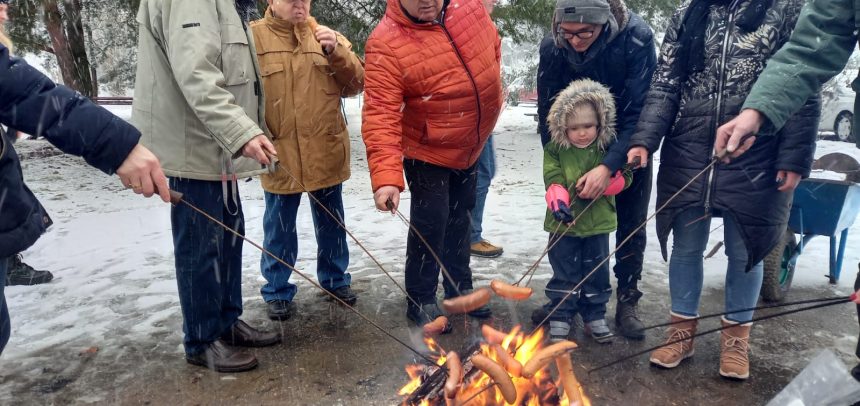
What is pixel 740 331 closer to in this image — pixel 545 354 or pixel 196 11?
pixel 545 354

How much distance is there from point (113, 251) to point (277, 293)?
2256 millimetres

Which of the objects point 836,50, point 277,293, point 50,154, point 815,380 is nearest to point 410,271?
point 277,293

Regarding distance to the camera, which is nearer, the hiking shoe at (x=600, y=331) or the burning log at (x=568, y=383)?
the burning log at (x=568, y=383)

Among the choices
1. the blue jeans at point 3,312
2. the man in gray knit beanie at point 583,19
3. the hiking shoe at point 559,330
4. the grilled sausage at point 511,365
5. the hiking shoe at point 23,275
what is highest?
the man in gray knit beanie at point 583,19

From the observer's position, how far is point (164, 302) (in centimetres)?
405

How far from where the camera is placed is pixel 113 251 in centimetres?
523

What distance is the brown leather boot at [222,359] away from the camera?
3.14 m

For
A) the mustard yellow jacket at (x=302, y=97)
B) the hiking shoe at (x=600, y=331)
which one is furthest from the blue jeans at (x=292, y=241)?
the hiking shoe at (x=600, y=331)

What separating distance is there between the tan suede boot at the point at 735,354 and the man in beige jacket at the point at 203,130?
2.50 m

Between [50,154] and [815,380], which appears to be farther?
[50,154]

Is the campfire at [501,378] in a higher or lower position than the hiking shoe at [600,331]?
higher

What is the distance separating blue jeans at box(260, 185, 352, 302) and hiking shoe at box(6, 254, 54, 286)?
1.85 meters

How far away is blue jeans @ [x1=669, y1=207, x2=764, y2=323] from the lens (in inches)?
119

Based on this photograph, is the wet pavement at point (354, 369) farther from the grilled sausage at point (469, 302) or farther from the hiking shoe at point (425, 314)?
the grilled sausage at point (469, 302)
